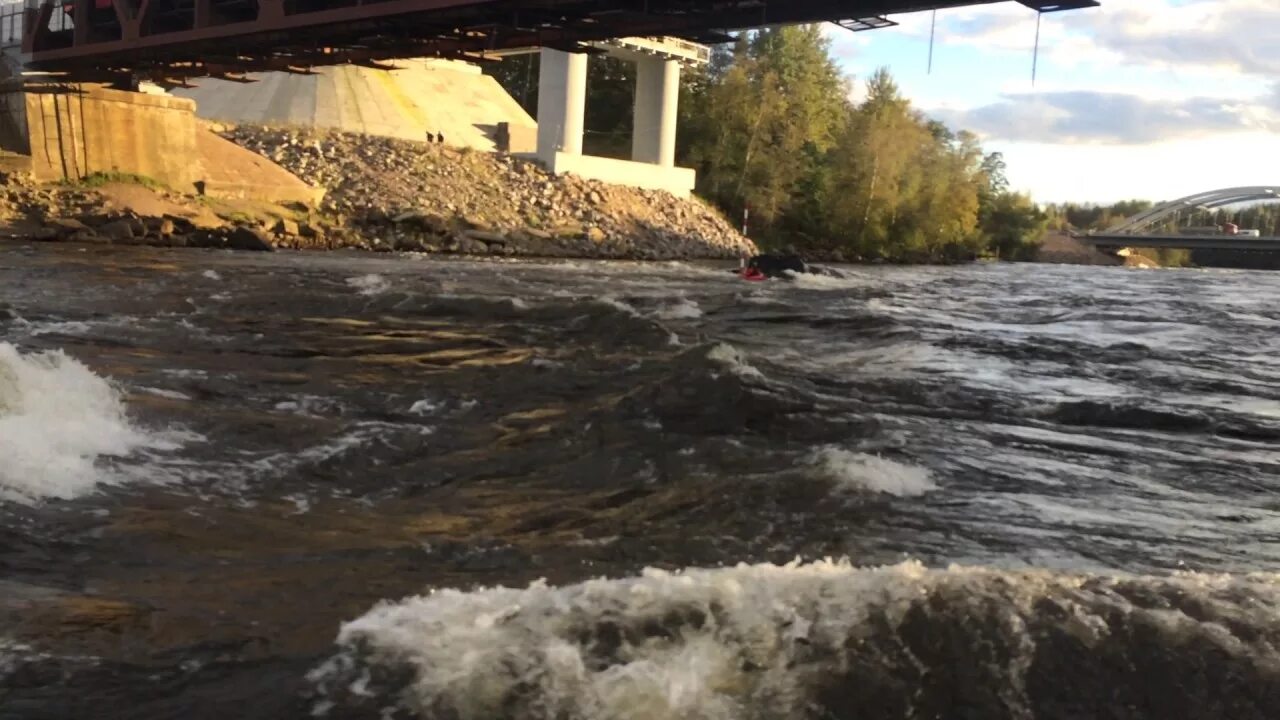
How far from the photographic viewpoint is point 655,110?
57.1 m

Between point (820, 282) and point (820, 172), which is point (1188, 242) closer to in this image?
point (820, 172)

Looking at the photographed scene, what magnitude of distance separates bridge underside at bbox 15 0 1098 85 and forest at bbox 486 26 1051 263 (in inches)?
1476

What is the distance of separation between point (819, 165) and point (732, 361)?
6187cm

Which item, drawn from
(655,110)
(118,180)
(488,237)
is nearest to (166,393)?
(118,180)

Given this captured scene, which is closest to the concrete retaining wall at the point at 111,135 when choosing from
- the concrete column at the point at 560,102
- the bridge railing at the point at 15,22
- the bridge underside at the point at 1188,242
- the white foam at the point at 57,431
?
the bridge railing at the point at 15,22

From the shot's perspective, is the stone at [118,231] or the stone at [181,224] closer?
the stone at [118,231]

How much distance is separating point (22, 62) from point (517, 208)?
18.3 meters

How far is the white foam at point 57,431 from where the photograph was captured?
586 cm

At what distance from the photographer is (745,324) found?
1797 cm

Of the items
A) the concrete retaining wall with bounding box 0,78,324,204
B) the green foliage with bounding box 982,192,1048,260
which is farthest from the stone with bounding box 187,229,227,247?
the green foliage with bounding box 982,192,1048,260

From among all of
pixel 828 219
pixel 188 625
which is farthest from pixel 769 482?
pixel 828 219

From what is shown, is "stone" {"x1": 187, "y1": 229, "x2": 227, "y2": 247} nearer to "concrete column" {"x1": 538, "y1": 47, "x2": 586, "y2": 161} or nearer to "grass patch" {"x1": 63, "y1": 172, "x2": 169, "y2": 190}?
"grass patch" {"x1": 63, "y1": 172, "x2": 169, "y2": 190}

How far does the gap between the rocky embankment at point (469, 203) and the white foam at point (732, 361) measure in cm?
2298

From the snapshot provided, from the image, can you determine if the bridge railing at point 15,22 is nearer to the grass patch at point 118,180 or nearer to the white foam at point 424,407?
the grass patch at point 118,180
